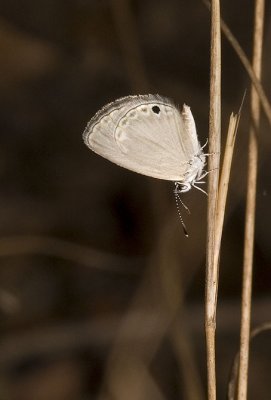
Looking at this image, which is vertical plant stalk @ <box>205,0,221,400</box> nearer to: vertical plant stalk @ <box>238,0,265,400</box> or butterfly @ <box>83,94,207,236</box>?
vertical plant stalk @ <box>238,0,265,400</box>

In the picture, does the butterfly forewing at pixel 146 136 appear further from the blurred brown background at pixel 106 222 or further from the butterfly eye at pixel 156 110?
the blurred brown background at pixel 106 222

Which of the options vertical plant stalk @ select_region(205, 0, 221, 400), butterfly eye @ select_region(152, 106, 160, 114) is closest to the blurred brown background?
butterfly eye @ select_region(152, 106, 160, 114)

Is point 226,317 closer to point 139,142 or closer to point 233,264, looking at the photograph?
point 233,264

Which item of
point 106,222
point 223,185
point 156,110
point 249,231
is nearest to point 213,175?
point 223,185

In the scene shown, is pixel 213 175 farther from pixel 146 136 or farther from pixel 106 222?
pixel 106 222

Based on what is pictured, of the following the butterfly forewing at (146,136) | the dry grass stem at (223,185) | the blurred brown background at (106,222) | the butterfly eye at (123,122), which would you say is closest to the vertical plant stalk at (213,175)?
the dry grass stem at (223,185)

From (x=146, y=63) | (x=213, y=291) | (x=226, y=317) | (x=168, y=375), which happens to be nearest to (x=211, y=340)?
(x=213, y=291)
